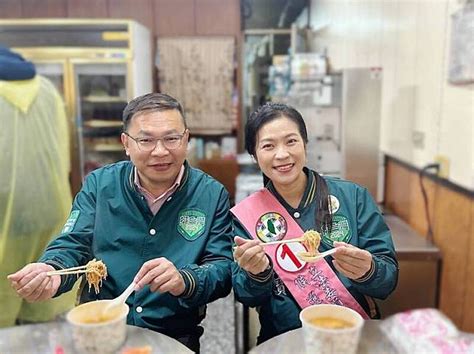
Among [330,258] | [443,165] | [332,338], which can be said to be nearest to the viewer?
[332,338]

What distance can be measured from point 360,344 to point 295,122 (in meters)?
0.66

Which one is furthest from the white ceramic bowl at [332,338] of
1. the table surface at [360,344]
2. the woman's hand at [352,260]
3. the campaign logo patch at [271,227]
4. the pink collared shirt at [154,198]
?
the pink collared shirt at [154,198]

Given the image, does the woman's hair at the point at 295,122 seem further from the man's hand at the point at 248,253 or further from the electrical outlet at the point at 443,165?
the electrical outlet at the point at 443,165

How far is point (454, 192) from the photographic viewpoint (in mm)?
2260

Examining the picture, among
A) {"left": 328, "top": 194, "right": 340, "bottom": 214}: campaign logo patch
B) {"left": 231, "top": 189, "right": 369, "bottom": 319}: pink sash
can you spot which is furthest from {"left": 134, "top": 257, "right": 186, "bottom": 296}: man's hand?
{"left": 328, "top": 194, "right": 340, "bottom": 214}: campaign logo patch

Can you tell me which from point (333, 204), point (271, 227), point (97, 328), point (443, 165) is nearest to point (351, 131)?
point (443, 165)

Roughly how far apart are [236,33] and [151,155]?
4340 mm

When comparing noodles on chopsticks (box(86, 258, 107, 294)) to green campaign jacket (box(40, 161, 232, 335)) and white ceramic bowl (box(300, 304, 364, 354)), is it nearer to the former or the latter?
green campaign jacket (box(40, 161, 232, 335))

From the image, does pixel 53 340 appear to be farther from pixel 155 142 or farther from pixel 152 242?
pixel 155 142

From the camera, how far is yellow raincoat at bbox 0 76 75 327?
8.55 feet

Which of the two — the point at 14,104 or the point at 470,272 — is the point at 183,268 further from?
the point at 14,104

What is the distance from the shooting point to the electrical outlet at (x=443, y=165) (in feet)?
7.71

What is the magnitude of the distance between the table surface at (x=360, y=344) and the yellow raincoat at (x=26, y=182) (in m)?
1.78

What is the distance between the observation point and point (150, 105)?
140 cm
